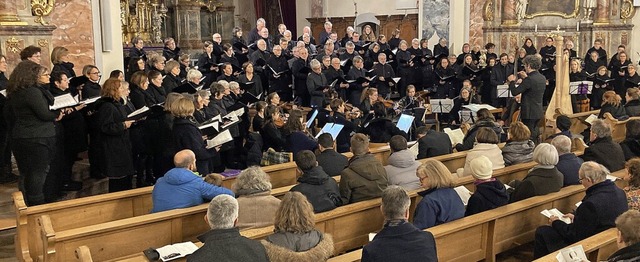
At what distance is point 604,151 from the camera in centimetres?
712

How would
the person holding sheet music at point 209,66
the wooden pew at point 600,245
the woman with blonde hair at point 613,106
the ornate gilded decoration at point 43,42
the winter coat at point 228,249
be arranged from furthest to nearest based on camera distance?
the person holding sheet music at point 209,66 → the woman with blonde hair at point 613,106 → the ornate gilded decoration at point 43,42 → the wooden pew at point 600,245 → the winter coat at point 228,249

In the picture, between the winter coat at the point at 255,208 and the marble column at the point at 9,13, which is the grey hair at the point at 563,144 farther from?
the marble column at the point at 9,13

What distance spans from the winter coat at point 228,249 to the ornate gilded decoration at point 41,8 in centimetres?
697

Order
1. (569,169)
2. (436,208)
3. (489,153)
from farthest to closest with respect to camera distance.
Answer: (489,153)
(569,169)
(436,208)

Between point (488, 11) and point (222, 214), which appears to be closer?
point (222, 214)

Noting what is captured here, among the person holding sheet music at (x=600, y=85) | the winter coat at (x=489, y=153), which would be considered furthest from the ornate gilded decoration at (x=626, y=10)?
the winter coat at (x=489, y=153)

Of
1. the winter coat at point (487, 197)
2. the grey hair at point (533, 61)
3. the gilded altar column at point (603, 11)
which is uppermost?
the gilded altar column at point (603, 11)

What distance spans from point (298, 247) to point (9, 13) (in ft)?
22.8

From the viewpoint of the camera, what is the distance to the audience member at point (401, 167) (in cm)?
606

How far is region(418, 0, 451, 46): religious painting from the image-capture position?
55.9 ft

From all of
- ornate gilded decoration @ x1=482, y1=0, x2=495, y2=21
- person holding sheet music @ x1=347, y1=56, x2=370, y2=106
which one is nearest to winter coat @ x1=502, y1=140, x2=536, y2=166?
person holding sheet music @ x1=347, y1=56, x2=370, y2=106

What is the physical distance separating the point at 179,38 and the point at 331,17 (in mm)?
5130

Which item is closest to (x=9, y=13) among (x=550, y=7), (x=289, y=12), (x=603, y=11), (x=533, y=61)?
(x=533, y=61)

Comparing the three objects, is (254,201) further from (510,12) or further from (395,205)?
(510,12)
